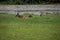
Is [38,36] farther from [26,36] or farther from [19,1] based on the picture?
[19,1]

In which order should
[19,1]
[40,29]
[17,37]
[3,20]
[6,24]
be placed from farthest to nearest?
[19,1], [3,20], [6,24], [40,29], [17,37]

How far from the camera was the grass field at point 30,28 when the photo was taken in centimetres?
566

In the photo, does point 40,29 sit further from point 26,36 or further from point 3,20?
point 3,20

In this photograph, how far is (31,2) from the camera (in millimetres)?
10938

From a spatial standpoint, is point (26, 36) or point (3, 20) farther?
point (3, 20)

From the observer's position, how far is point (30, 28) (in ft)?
21.3

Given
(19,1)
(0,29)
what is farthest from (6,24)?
(19,1)

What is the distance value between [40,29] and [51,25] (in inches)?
23.7

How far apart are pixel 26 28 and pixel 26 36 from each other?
821 millimetres

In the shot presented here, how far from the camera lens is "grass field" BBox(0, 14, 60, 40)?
5663 millimetres

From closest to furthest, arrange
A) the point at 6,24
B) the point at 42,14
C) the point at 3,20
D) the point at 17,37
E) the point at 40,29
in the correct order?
the point at 17,37
the point at 40,29
the point at 6,24
the point at 3,20
the point at 42,14

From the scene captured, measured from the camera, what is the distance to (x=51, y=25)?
22.3 ft

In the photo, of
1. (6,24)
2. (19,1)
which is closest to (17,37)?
(6,24)

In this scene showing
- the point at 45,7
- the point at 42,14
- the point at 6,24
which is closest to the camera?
the point at 6,24
